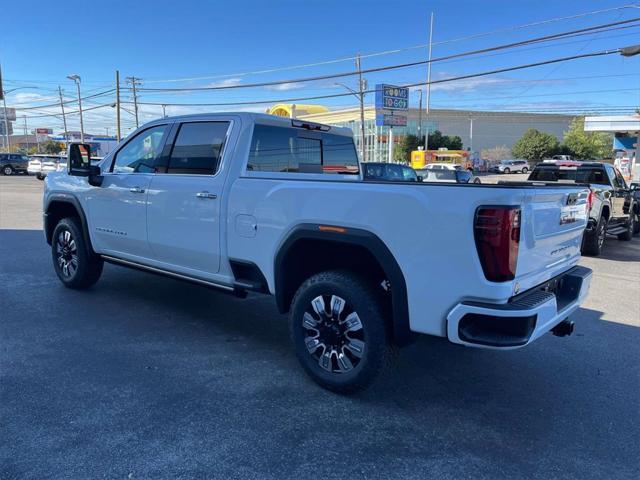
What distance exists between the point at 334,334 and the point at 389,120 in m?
44.7

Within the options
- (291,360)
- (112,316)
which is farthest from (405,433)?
(112,316)

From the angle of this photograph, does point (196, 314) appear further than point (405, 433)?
Yes

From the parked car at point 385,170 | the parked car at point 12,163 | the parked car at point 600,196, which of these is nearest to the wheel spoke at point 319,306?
the parked car at point 600,196

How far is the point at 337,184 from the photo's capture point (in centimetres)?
335

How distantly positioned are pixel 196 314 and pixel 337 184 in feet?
8.99

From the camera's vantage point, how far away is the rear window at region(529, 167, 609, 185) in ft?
34.8

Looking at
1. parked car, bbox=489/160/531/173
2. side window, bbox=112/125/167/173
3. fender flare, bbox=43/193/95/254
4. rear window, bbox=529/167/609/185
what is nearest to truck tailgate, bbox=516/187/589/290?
side window, bbox=112/125/167/173

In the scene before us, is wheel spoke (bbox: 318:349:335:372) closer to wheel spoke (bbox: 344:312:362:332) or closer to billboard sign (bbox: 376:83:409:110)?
wheel spoke (bbox: 344:312:362:332)

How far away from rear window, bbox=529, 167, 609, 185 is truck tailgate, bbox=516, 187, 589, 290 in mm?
7808

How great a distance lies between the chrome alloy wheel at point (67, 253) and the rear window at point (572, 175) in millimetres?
9330

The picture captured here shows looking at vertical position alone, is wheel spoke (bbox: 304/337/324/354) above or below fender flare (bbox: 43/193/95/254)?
below

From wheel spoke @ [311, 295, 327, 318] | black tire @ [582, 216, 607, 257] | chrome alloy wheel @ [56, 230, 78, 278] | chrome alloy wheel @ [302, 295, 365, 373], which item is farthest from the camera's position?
black tire @ [582, 216, 607, 257]

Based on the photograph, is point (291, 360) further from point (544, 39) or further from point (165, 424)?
point (544, 39)

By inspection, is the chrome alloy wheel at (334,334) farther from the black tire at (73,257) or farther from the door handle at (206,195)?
the black tire at (73,257)
